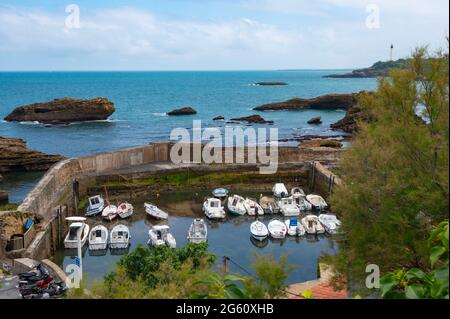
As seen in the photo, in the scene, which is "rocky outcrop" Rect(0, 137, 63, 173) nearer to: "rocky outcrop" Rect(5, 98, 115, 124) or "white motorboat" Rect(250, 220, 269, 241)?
"white motorboat" Rect(250, 220, 269, 241)

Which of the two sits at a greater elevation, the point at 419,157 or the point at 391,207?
the point at 419,157

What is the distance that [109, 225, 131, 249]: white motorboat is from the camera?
23.8 meters

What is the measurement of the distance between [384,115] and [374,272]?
4508 mm

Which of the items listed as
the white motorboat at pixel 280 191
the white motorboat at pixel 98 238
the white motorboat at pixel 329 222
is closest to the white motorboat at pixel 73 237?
the white motorboat at pixel 98 238

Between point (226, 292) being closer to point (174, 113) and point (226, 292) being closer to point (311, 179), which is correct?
point (311, 179)

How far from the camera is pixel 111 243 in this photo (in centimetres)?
2375

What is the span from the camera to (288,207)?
2895 centimetres

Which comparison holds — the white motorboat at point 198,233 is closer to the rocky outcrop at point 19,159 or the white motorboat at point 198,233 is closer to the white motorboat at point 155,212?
the white motorboat at point 155,212

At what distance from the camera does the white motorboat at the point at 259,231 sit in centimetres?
2489

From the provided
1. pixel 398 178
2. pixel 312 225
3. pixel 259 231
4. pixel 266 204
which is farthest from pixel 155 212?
pixel 398 178

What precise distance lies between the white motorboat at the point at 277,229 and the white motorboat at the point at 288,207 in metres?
2.81

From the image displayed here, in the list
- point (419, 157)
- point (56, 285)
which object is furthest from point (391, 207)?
point (56, 285)

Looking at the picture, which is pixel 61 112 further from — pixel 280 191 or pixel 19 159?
pixel 280 191

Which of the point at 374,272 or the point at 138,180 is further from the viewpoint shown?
the point at 138,180
